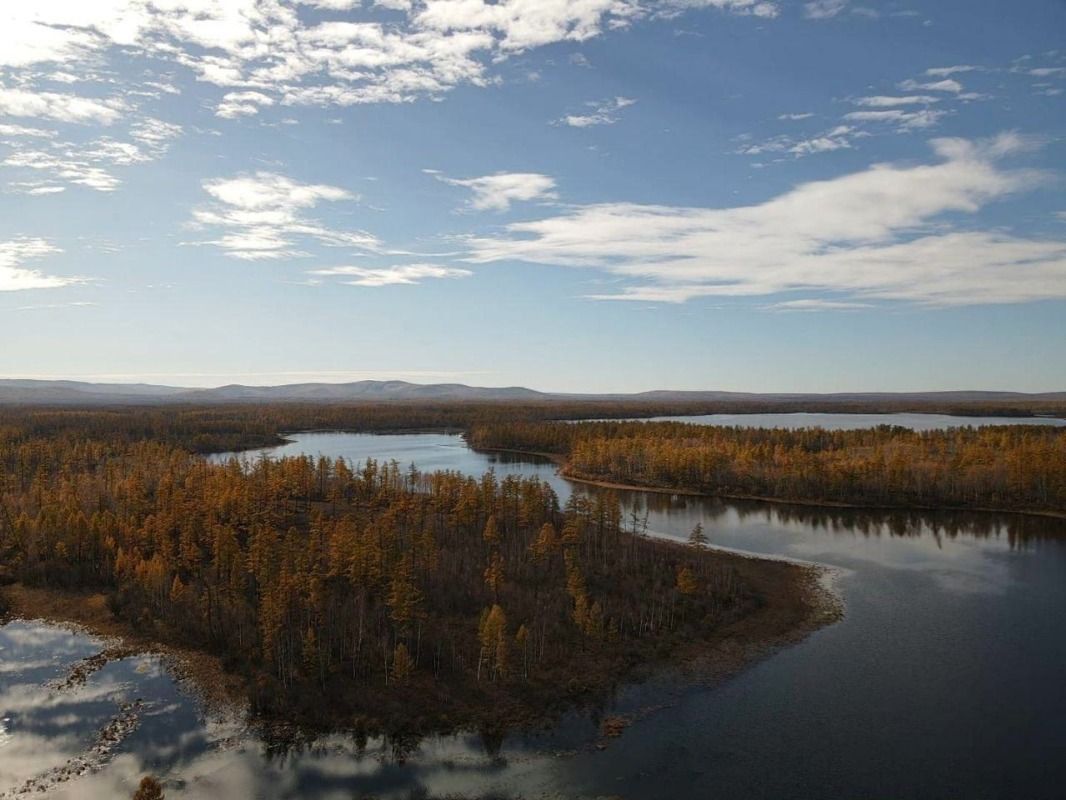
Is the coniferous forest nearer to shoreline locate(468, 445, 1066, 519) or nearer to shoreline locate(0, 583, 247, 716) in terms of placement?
shoreline locate(0, 583, 247, 716)

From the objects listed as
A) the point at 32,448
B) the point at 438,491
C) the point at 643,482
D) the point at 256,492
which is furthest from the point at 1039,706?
the point at 32,448

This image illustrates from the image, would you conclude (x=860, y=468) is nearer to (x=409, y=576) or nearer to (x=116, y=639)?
(x=409, y=576)

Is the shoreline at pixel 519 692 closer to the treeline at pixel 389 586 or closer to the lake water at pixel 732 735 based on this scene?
the treeline at pixel 389 586

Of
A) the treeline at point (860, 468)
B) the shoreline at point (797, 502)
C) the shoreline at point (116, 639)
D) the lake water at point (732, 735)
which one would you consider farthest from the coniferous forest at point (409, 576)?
the lake water at point (732, 735)

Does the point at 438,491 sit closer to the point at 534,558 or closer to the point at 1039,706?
the point at 534,558

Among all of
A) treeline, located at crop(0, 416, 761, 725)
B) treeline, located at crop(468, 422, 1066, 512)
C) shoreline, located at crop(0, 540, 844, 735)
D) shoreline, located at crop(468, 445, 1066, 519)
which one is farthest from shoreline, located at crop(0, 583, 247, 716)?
treeline, located at crop(468, 422, 1066, 512)

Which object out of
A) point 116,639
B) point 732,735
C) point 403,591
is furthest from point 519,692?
point 116,639
